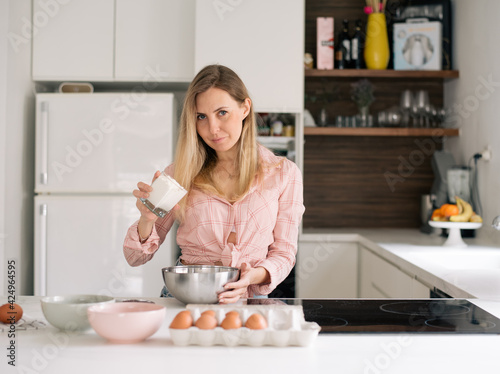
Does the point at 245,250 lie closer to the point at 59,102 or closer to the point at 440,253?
the point at 440,253

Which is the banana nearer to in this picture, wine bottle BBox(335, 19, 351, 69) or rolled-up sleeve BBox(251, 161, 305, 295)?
wine bottle BBox(335, 19, 351, 69)

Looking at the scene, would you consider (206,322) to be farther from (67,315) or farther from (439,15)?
(439,15)

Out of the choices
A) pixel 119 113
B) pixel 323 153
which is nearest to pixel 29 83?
pixel 119 113

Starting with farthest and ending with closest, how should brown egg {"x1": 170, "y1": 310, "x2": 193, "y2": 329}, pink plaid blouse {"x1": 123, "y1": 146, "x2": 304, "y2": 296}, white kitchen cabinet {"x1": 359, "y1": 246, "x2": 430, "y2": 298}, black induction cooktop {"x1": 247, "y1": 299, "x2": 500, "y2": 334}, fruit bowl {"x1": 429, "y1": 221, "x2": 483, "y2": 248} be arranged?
1. fruit bowl {"x1": 429, "y1": 221, "x2": 483, "y2": 248}
2. white kitchen cabinet {"x1": 359, "y1": 246, "x2": 430, "y2": 298}
3. pink plaid blouse {"x1": 123, "y1": 146, "x2": 304, "y2": 296}
4. black induction cooktop {"x1": 247, "y1": 299, "x2": 500, "y2": 334}
5. brown egg {"x1": 170, "y1": 310, "x2": 193, "y2": 329}

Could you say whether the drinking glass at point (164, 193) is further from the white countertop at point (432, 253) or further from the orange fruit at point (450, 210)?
the orange fruit at point (450, 210)

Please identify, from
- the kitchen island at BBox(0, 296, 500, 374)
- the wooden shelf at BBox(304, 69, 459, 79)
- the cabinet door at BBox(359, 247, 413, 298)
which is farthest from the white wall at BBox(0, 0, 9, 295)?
the kitchen island at BBox(0, 296, 500, 374)

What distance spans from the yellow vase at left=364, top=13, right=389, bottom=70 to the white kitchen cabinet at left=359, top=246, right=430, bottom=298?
1.08 m

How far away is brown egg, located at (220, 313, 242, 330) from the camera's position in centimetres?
110

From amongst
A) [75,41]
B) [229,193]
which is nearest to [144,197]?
[229,193]

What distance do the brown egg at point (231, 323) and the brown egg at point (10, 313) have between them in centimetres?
46

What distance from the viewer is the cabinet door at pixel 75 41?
3.22m

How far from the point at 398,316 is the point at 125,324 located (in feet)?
2.09

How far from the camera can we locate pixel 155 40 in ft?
10.7

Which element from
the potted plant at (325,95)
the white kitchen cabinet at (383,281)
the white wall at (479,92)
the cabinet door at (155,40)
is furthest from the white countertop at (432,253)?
the cabinet door at (155,40)
